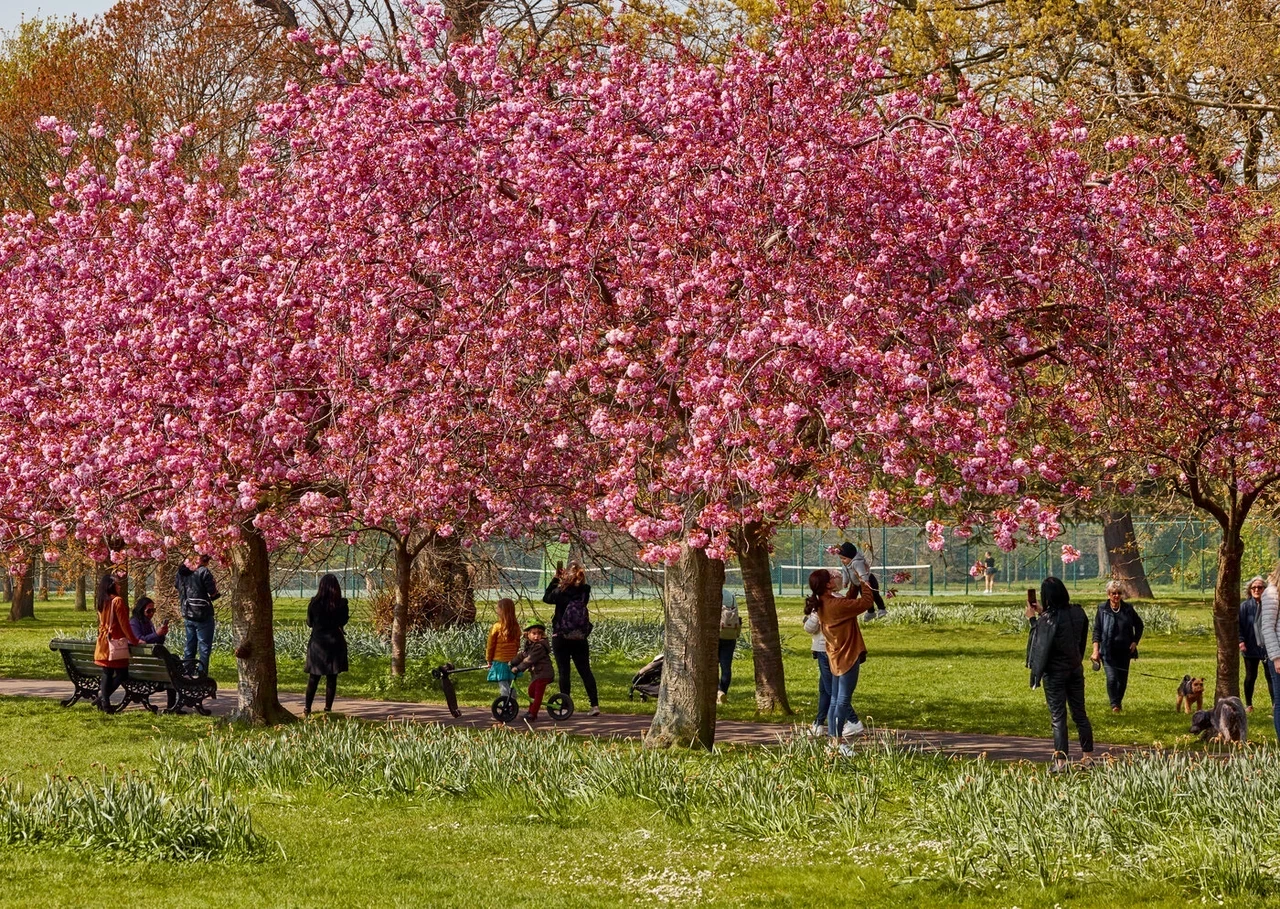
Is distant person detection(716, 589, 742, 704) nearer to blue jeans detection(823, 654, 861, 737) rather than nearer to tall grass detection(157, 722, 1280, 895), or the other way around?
blue jeans detection(823, 654, 861, 737)

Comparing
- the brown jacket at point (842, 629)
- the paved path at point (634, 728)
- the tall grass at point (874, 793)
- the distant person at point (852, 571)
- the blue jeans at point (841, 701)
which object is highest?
the distant person at point (852, 571)

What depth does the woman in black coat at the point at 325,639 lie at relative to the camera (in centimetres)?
1515

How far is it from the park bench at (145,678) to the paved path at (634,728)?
0.35 metres

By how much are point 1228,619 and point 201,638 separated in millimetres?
11807

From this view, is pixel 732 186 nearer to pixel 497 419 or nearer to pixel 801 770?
pixel 497 419

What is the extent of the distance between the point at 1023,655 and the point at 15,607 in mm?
27268

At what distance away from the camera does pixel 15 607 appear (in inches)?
1582

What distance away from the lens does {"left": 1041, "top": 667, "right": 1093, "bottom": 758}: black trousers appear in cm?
1160

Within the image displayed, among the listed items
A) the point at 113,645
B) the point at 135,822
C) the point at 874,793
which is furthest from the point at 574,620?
the point at 135,822

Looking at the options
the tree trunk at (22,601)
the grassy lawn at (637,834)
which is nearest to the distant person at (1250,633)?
the grassy lawn at (637,834)

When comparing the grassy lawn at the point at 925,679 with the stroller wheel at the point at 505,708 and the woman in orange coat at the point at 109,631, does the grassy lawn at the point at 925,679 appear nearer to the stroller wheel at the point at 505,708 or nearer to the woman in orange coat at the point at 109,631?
the stroller wheel at the point at 505,708

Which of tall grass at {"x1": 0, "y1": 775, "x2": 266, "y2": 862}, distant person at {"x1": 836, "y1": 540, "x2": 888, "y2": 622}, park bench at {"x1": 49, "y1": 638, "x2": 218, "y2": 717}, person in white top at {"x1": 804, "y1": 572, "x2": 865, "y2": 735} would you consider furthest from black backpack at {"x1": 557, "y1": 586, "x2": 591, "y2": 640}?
tall grass at {"x1": 0, "y1": 775, "x2": 266, "y2": 862}

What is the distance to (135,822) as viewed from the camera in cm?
→ 855

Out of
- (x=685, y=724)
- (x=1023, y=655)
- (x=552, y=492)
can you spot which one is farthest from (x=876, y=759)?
(x=1023, y=655)
